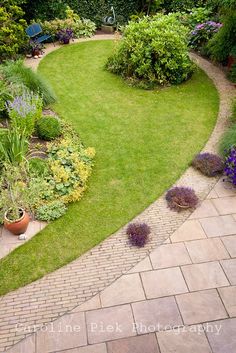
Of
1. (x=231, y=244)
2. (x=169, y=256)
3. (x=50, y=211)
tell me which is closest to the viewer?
(x=169, y=256)

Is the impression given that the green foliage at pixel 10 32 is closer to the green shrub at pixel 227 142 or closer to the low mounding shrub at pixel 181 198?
the green shrub at pixel 227 142

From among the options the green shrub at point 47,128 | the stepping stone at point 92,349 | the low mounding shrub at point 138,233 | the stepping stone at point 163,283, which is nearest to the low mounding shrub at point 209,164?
the low mounding shrub at point 138,233

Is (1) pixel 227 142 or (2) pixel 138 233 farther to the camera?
(1) pixel 227 142

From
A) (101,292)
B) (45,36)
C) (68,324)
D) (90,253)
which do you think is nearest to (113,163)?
(90,253)

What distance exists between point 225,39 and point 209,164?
606 cm

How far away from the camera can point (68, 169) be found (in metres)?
6.39

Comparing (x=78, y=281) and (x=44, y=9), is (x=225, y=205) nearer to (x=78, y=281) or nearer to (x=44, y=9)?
(x=78, y=281)

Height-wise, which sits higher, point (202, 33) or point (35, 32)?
point (35, 32)

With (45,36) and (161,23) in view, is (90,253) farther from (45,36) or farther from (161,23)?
(45,36)

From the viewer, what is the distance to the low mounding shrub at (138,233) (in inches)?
207

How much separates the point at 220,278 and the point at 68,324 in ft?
7.51

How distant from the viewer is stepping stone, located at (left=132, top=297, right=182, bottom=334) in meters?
4.14

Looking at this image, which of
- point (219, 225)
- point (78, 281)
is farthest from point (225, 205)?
point (78, 281)

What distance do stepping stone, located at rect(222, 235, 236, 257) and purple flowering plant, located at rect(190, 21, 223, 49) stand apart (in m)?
9.03
